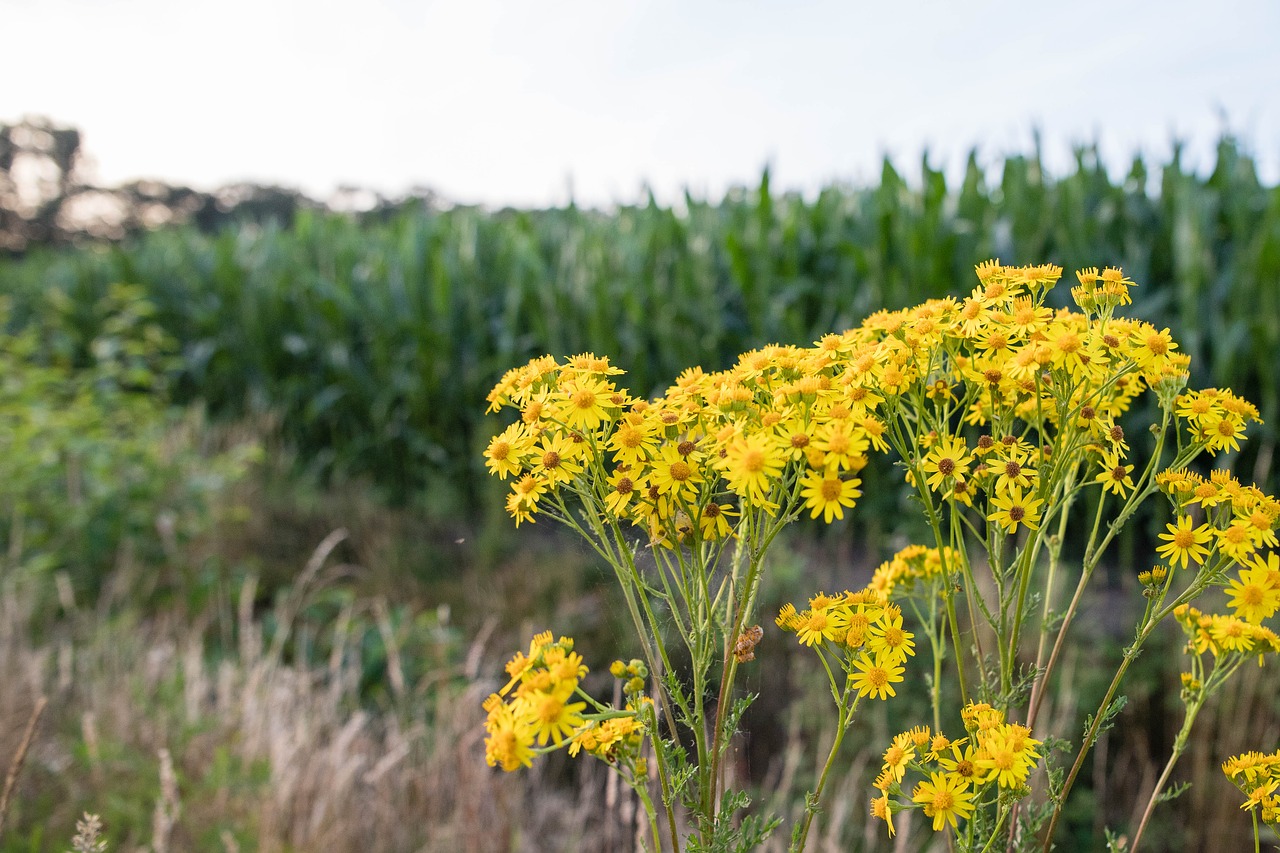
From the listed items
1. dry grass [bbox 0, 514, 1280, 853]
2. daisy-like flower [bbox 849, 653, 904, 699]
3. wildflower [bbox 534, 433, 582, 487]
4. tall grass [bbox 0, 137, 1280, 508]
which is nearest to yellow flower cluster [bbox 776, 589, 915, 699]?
daisy-like flower [bbox 849, 653, 904, 699]

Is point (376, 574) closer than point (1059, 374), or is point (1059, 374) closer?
point (1059, 374)

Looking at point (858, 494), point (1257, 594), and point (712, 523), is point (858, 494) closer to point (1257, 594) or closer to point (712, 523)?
point (712, 523)

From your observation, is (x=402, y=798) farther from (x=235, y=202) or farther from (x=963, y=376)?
(x=235, y=202)

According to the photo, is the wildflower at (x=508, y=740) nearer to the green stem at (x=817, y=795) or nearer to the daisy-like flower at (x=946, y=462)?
the green stem at (x=817, y=795)

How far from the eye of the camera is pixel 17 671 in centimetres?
261

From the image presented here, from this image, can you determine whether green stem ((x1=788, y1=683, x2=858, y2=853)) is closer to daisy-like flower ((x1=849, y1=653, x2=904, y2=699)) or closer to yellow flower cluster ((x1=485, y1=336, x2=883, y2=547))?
daisy-like flower ((x1=849, y1=653, x2=904, y2=699))

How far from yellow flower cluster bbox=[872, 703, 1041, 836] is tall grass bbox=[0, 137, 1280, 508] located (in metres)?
2.69

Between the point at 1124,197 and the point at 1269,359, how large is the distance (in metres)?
1.07

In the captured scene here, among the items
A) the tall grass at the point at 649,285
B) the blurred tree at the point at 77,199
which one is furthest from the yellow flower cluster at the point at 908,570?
the blurred tree at the point at 77,199

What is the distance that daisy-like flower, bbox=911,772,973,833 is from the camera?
0.73 m

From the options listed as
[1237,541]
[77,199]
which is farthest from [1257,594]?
[77,199]

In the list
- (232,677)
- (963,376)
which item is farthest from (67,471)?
(963,376)

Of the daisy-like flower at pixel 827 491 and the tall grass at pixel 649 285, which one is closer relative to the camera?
the daisy-like flower at pixel 827 491

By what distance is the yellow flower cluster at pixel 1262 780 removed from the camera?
0.81m
